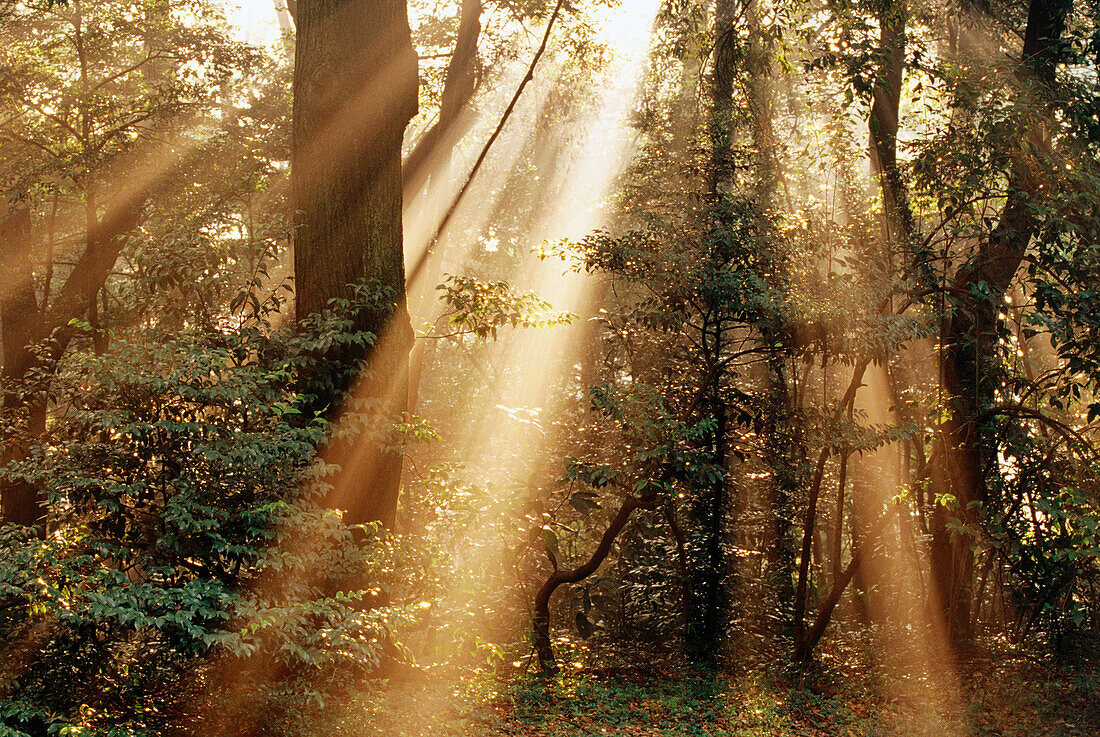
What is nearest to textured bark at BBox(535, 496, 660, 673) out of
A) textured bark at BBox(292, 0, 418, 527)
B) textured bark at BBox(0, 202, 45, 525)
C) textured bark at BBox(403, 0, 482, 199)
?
textured bark at BBox(292, 0, 418, 527)

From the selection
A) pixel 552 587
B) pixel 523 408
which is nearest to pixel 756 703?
pixel 552 587

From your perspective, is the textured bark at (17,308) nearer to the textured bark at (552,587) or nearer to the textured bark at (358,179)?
the textured bark at (358,179)

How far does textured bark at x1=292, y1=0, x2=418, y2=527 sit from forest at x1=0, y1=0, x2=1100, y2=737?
1.3 inches

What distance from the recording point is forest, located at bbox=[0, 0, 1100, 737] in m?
5.02

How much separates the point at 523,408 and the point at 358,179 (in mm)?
3966

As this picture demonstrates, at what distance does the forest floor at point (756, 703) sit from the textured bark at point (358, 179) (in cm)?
160

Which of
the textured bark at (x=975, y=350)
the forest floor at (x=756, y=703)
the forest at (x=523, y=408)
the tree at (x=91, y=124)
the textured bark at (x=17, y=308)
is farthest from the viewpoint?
the tree at (x=91, y=124)

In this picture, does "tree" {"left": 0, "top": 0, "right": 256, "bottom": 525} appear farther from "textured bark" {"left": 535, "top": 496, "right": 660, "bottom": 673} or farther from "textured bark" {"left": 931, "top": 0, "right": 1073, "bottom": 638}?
"textured bark" {"left": 931, "top": 0, "right": 1073, "bottom": 638}

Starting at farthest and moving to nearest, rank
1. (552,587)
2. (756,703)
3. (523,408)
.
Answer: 1. (523,408)
2. (552,587)
3. (756,703)

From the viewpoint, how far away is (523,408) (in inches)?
396

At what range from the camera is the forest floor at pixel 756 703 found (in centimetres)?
654

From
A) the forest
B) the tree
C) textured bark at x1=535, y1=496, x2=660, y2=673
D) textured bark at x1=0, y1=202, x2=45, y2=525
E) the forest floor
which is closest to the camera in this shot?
the forest

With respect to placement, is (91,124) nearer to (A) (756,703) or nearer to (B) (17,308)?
(B) (17,308)

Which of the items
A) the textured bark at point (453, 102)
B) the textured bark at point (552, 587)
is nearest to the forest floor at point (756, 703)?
the textured bark at point (552, 587)
